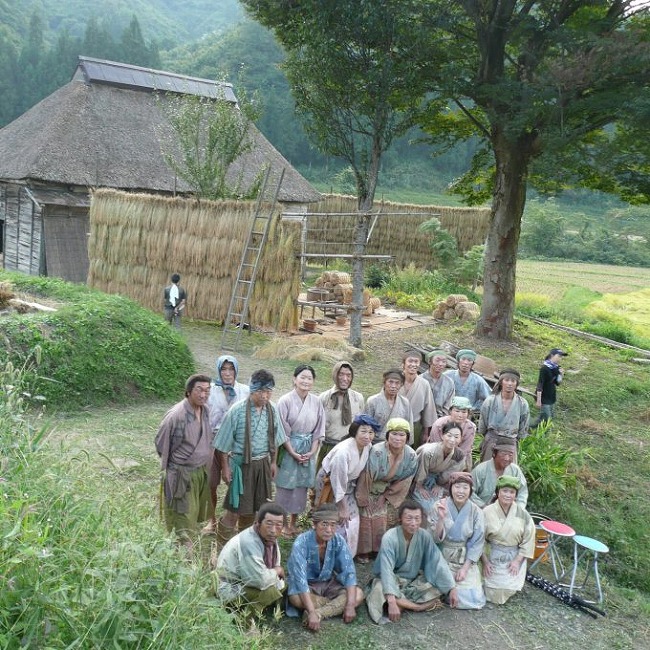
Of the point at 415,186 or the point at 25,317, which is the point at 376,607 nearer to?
the point at 25,317

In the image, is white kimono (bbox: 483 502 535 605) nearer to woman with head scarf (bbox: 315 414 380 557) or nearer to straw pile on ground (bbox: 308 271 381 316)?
woman with head scarf (bbox: 315 414 380 557)

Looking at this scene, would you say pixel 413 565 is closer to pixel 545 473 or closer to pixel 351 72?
pixel 545 473

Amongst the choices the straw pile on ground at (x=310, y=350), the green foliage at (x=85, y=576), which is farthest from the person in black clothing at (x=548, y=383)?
the green foliage at (x=85, y=576)

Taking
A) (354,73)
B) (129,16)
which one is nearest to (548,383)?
(354,73)

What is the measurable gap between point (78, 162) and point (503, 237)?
34.7 ft

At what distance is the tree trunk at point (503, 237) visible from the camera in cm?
1337

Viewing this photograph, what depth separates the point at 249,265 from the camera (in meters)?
12.8

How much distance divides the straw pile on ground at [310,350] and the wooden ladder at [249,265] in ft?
Answer: 2.81

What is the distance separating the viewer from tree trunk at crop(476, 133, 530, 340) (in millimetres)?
13367

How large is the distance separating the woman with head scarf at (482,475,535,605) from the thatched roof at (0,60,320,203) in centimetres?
1350

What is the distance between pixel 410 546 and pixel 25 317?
18.9 feet

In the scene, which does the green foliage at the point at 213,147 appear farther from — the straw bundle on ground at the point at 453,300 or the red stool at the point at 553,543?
the red stool at the point at 553,543

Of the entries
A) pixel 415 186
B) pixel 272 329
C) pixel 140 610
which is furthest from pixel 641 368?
pixel 415 186

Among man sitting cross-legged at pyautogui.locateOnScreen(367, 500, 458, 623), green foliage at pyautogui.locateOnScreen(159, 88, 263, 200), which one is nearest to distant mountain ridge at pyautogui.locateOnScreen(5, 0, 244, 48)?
green foliage at pyautogui.locateOnScreen(159, 88, 263, 200)
